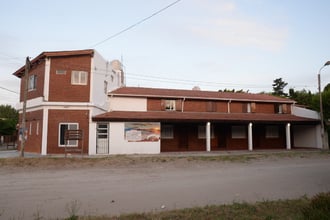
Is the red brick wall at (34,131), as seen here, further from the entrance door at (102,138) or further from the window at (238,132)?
the window at (238,132)

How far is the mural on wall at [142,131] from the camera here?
67.6ft

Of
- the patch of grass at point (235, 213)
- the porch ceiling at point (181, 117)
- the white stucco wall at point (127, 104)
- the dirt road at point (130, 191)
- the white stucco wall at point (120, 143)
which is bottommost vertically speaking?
the dirt road at point (130, 191)

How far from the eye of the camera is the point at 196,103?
25.8m

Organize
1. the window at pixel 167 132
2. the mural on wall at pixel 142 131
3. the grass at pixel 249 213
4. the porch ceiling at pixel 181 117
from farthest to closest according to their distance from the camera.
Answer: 1. the window at pixel 167 132
2. the mural on wall at pixel 142 131
3. the porch ceiling at pixel 181 117
4. the grass at pixel 249 213

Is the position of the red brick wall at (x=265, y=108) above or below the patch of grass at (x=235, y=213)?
above

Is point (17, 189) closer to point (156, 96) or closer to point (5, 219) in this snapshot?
point (5, 219)

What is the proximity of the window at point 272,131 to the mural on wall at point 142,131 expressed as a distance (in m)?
13.2

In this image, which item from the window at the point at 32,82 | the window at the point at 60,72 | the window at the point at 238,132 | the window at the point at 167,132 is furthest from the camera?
the window at the point at 238,132

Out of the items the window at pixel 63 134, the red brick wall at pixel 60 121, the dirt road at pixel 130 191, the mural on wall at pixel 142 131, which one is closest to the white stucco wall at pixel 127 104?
the mural on wall at pixel 142 131

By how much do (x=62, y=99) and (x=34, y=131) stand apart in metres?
3.87

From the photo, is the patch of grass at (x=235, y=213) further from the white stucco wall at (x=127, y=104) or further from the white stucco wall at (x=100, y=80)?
the white stucco wall at (x=127, y=104)

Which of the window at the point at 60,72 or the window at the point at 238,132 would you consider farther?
the window at the point at 238,132

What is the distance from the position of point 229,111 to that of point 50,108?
17277 millimetres

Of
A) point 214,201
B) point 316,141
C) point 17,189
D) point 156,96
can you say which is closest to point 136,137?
point 156,96
